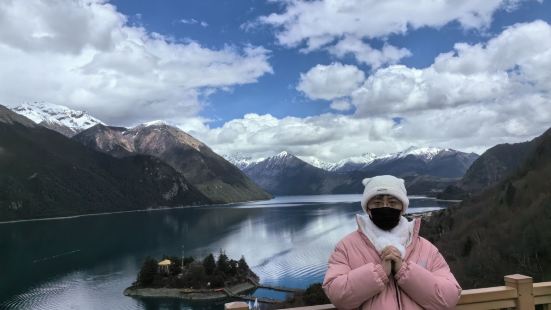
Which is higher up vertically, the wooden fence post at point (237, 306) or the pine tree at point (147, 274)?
the wooden fence post at point (237, 306)

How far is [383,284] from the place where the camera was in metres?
3.37

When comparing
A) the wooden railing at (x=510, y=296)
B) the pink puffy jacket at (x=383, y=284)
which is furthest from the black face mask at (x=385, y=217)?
the wooden railing at (x=510, y=296)

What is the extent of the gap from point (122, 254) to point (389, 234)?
3822 inches

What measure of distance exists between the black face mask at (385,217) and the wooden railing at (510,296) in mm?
1010

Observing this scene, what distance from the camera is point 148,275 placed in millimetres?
63125

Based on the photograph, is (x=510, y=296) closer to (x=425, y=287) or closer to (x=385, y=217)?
(x=425, y=287)

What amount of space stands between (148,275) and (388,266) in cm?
6415

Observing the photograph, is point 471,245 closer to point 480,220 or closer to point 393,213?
point 480,220

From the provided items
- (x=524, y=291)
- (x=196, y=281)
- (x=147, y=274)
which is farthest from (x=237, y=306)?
(x=147, y=274)

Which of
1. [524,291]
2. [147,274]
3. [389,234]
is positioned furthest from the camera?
[147,274]

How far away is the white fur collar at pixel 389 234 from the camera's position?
3607 millimetres

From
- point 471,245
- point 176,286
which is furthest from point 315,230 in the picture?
point 471,245

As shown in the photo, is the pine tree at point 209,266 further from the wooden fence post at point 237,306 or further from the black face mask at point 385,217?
the black face mask at point 385,217

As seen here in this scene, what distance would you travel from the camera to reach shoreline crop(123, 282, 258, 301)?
58906 mm
